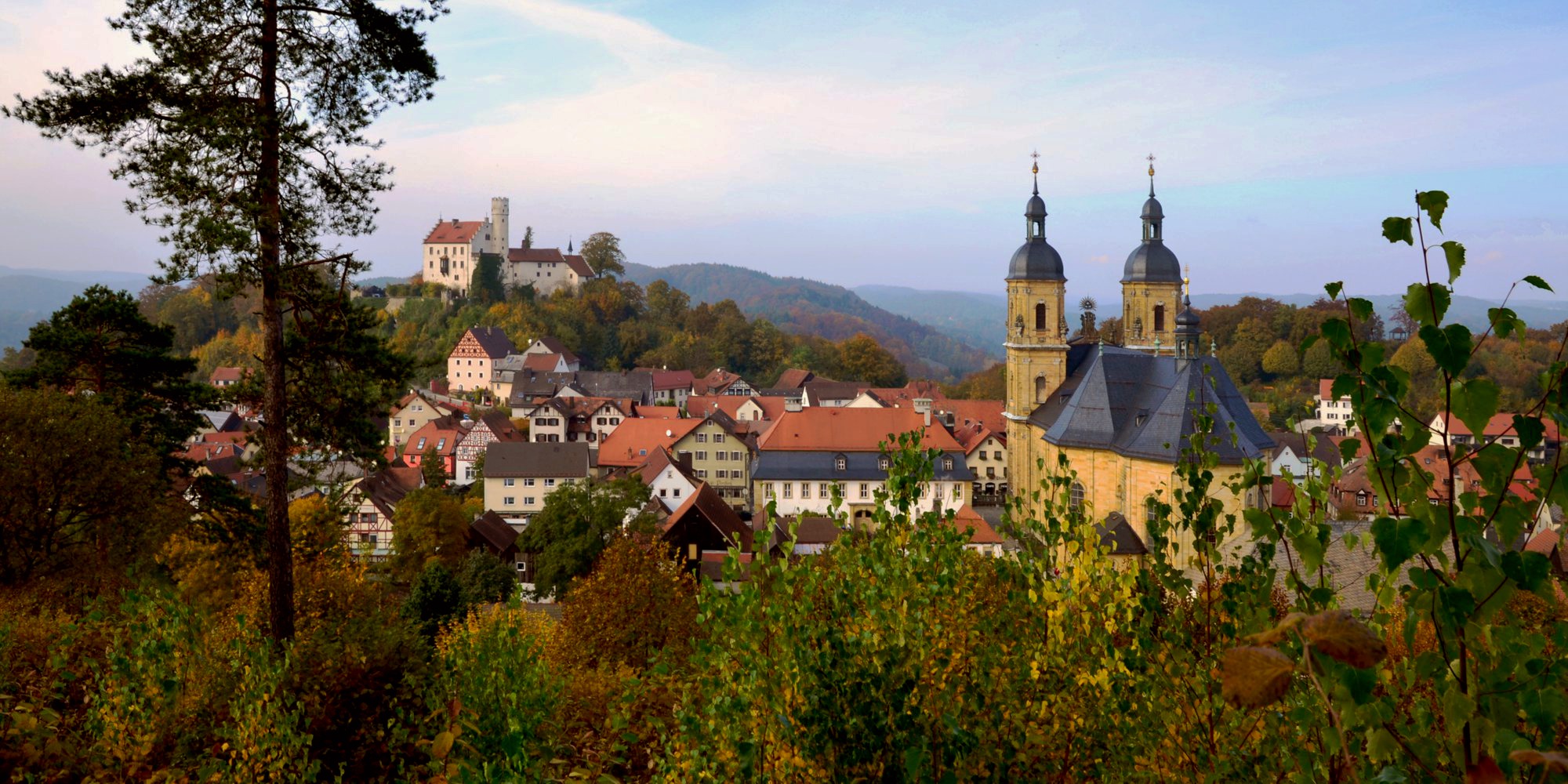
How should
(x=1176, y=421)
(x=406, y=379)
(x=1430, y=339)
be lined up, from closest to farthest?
(x=1430, y=339)
(x=406, y=379)
(x=1176, y=421)

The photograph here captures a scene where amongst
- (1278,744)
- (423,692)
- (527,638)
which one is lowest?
(423,692)

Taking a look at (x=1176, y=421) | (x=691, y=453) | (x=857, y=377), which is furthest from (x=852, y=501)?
(x=857, y=377)

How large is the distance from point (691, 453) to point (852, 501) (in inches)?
446

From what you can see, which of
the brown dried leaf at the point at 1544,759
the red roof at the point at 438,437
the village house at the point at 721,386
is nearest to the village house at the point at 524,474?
the red roof at the point at 438,437

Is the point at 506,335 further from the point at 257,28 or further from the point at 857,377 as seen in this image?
the point at 257,28

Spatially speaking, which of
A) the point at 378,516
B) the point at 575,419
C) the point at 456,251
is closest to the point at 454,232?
the point at 456,251

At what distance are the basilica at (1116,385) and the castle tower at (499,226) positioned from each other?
80.2m

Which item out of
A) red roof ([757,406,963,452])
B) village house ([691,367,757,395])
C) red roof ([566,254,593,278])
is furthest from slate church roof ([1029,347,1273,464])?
red roof ([566,254,593,278])

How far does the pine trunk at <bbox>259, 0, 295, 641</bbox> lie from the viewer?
30.7ft

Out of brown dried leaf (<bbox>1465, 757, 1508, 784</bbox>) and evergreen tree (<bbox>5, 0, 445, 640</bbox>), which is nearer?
brown dried leaf (<bbox>1465, 757, 1508, 784</bbox>)

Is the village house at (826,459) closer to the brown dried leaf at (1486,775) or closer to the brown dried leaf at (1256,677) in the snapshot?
the brown dried leaf at (1486,775)

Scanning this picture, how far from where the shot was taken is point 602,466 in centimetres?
5188

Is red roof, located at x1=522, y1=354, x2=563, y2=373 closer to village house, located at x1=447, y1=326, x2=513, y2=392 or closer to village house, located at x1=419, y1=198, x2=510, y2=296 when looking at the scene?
village house, located at x1=447, y1=326, x2=513, y2=392

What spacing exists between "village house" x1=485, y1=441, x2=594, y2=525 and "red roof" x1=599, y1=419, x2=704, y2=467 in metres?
4.09
